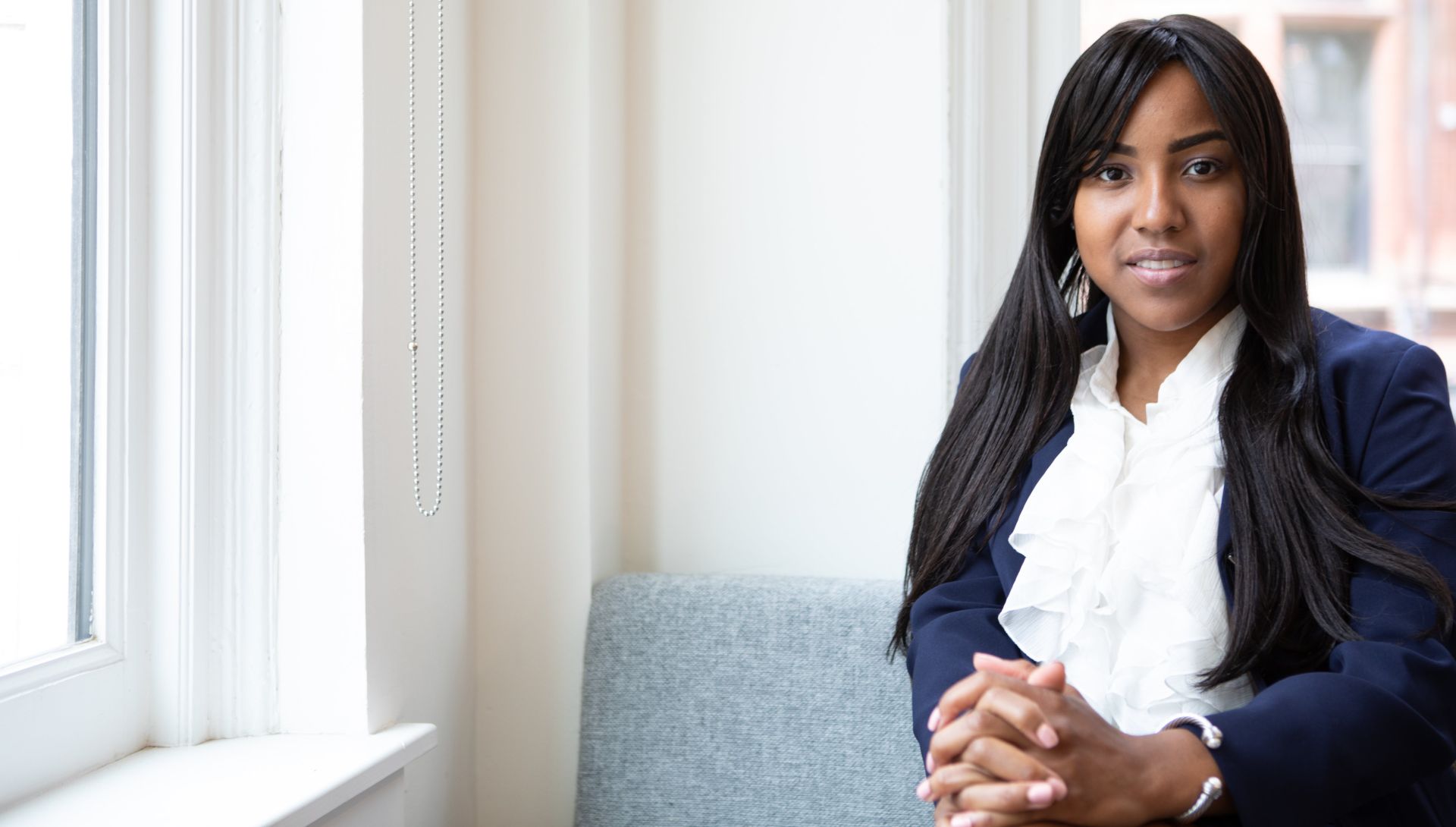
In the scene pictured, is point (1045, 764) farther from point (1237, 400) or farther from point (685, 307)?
point (685, 307)

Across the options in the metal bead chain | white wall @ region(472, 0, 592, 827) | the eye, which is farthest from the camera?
white wall @ region(472, 0, 592, 827)

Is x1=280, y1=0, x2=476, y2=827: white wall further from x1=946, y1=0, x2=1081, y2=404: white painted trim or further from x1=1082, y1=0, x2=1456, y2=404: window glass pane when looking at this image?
x1=1082, y1=0, x2=1456, y2=404: window glass pane

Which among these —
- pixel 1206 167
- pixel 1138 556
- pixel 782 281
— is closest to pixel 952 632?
pixel 1138 556

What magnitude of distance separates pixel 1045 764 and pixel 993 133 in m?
1.02

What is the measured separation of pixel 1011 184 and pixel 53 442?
49.9 inches

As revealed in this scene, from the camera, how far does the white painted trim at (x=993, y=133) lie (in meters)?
1.64

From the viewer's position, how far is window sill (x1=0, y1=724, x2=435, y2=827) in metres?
1.01

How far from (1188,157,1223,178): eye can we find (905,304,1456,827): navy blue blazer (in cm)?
20

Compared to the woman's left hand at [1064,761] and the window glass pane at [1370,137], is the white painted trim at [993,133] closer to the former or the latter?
the window glass pane at [1370,137]

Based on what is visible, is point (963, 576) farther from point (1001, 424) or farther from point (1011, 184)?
point (1011, 184)

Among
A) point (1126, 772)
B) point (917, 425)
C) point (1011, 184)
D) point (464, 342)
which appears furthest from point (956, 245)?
point (1126, 772)

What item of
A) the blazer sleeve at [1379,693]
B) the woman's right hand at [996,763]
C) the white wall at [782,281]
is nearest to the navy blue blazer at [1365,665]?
the blazer sleeve at [1379,693]

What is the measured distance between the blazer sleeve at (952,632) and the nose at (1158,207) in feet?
1.30

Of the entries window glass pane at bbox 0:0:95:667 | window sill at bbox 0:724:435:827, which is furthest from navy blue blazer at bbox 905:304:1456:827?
window glass pane at bbox 0:0:95:667
